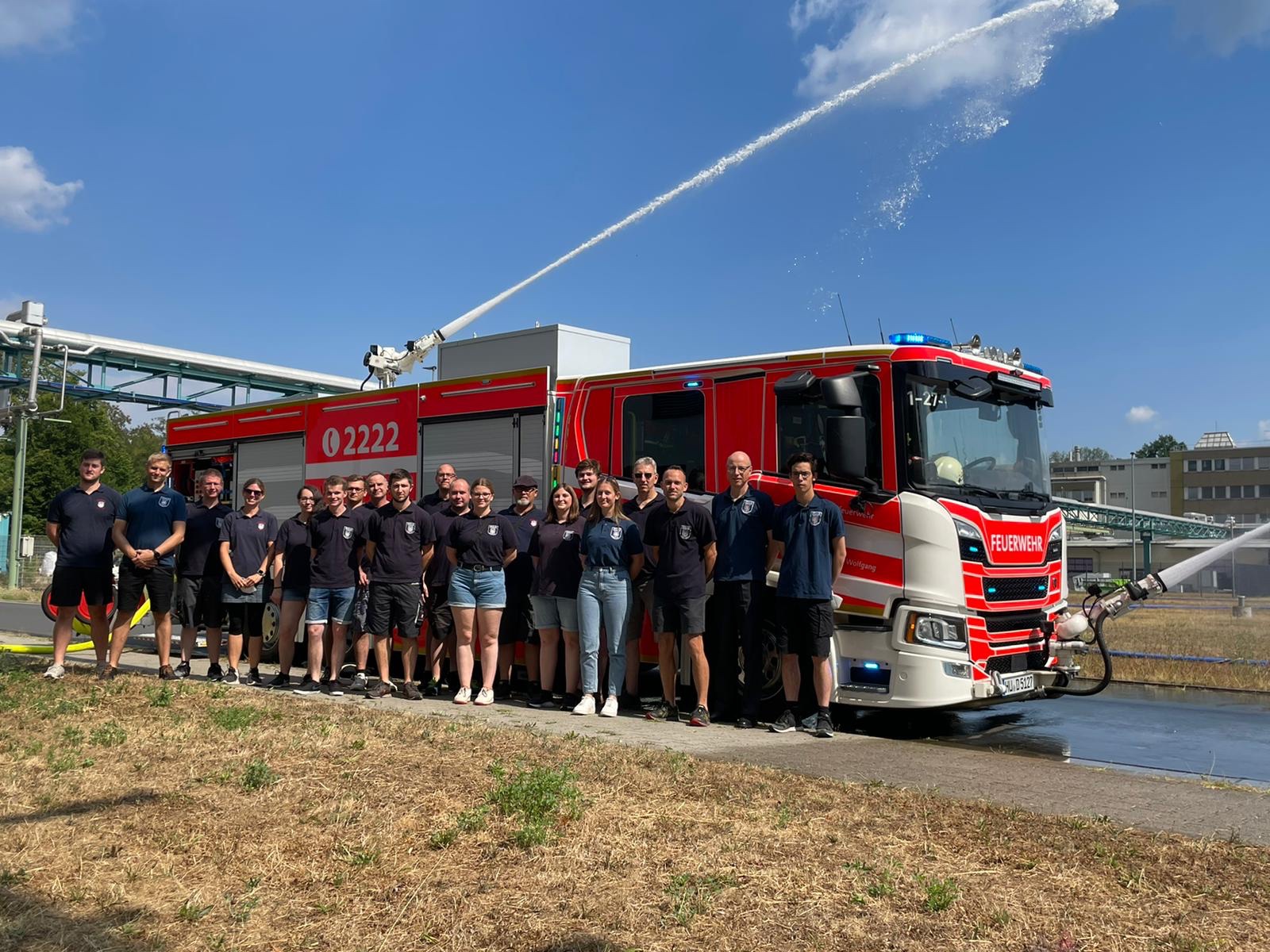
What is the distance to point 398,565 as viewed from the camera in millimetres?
9484

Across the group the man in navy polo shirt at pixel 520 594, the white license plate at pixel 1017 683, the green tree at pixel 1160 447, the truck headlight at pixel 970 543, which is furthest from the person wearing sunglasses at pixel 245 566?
the green tree at pixel 1160 447

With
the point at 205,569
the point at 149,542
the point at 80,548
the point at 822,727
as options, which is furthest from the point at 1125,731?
the point at 80,548

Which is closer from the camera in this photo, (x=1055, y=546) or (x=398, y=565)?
(x=1055, y=546)

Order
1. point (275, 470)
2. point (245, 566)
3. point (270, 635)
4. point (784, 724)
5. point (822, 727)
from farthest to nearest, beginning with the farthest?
point (275, 470) → point (270, 635) → point (245, 566) → point (784, 724) → point (822, 727)

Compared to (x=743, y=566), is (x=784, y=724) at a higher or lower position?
lower

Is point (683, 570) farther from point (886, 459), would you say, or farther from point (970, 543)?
point (970, 543)

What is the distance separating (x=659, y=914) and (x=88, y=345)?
34.3 m

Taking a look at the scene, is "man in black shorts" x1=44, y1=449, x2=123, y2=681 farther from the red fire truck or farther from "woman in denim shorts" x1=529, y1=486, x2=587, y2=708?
"woman in denim shorts" x1=529, y1=486, x2=587, y2=708

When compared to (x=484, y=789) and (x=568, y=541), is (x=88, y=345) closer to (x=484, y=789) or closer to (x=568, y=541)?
(x=568, y=541)

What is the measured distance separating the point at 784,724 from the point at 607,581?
5.82 feet

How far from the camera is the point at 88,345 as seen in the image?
33.5m

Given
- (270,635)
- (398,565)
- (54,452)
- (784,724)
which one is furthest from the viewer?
(54,452)

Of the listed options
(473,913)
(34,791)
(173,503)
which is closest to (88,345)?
(173,503)

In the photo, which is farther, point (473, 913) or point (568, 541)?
point (568, 541)
